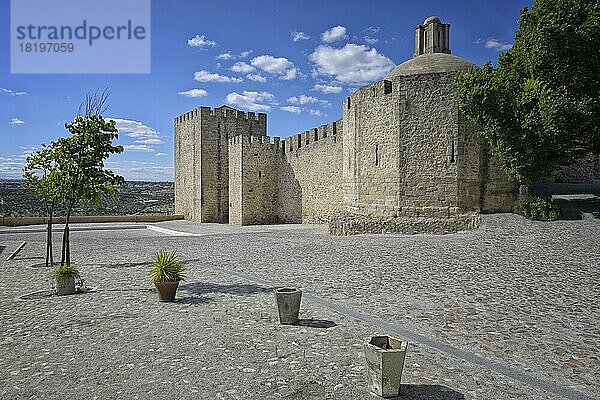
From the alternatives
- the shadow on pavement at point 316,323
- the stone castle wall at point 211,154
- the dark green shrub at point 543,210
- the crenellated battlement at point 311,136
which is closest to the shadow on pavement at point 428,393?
the shadow on pavement at point 316,323

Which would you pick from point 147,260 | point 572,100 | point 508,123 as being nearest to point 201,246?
point 147,260

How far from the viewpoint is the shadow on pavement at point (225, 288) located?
25.7ft

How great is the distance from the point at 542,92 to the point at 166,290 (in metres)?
11.9

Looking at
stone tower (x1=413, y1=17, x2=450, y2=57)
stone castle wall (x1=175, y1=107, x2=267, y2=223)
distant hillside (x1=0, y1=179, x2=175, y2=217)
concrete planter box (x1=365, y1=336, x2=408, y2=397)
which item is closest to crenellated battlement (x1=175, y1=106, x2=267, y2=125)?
stone castle wall (x1=175, y1=107, x2=267, y2=223)

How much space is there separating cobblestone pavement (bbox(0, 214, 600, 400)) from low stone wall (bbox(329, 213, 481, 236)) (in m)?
4.56

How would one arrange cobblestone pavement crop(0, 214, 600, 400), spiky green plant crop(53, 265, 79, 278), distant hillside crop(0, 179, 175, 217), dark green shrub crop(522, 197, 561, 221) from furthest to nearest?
distant hillside crop(0, 179, 175, 217), dark green shrub crop(522, 197, 561, 221), spiky green plant crop(53, 265, 79, 278), cobblestone pavement crop(0, 214, 600, 400)

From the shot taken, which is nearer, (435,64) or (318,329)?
(318,329)

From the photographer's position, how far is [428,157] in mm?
16422

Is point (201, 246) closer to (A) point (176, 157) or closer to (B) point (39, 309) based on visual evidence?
(B) point (39, 309)

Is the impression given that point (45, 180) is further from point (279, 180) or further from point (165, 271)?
point (279, 180)

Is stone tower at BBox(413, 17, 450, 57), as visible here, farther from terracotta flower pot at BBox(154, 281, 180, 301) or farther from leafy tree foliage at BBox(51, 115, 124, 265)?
terracotta flower pot at BBox(154, 281, 180, 301)

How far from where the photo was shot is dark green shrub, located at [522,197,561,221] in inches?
577

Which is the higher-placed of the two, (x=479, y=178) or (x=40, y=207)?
(x=479, y=178)

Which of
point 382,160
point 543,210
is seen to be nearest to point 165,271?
point 382,160
